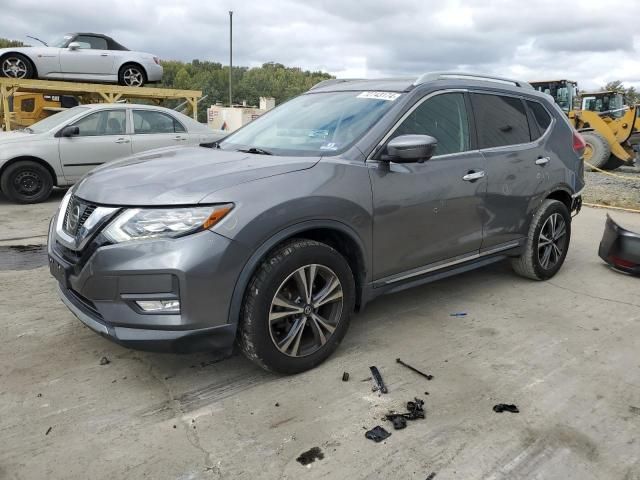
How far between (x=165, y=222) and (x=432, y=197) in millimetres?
1790

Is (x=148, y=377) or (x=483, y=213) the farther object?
(x=483, y=213)

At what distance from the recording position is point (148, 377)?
3070mm

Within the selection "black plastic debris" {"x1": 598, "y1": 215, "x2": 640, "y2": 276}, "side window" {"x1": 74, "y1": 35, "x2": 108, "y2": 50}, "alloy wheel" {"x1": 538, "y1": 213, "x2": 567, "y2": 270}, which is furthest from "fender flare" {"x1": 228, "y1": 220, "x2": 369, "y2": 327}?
"side window" {"x1": 74, "y1": 35, "x2": 108, "y2": 50}

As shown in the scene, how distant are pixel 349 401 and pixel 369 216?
108 centimetres

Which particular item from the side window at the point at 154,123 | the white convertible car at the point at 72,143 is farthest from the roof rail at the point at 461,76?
the side window at the point at 154,123

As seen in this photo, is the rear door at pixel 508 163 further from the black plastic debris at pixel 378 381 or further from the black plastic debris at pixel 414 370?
the black plastic debris at pixel 378 381

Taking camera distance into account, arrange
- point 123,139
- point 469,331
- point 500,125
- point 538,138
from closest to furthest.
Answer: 1. point 469,331
2. point 500,125
3. point 538,138
4. point 123,139

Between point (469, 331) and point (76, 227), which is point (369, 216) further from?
point (76, 227)

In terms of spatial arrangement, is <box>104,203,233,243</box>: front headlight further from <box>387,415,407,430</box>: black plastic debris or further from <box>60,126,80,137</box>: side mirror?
<box>60,126,80,137</box>: side mirror

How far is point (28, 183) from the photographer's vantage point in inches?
327

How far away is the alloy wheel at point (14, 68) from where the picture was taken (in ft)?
39.3

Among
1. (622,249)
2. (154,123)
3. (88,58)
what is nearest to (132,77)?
(88,58)

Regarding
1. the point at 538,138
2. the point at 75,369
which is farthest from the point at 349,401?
the point at 538,138

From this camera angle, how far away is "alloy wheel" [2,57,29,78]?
11992 mm
